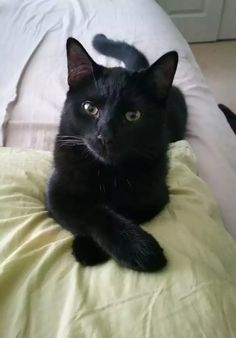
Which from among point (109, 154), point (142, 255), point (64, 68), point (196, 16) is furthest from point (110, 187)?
point (196, 16)

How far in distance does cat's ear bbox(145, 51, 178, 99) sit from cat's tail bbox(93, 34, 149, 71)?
1.63ft

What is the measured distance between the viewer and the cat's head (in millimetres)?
814

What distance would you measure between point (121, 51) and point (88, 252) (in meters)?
0.86

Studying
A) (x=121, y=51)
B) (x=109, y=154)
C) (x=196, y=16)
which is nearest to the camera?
(x=109, y=154)

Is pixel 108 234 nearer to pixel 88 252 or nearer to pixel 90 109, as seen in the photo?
pixel 88 252

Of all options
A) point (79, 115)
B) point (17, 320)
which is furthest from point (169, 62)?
point (17, 320)

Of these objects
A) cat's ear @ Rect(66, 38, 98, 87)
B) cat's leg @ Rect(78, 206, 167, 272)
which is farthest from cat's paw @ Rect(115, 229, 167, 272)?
cat's ear @ Rect(66, 38, 98, 87)

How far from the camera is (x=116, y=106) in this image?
0.82 m

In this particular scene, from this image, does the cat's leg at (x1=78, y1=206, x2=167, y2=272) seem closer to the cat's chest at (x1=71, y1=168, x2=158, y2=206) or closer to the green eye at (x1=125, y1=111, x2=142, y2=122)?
the cat's chest at (x1=71, y1=168, x2=158, y2=206)

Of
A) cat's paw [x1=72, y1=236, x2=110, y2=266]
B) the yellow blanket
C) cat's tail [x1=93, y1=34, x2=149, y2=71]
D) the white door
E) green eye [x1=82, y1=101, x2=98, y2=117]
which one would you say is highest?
green eye [x1=82, y1=101, x2=98, y2=117]

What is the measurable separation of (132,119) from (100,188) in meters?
0.16

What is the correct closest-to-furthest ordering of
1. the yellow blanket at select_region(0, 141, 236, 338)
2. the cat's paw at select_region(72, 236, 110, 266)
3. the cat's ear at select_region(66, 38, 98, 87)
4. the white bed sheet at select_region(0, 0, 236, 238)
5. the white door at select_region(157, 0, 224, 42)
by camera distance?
the yellow blanket at select_region(0, 141, 236, 338) → the cat's paw at select_region(72, 236, 110, 266) → the cat's ear at select_region(66, 38, 98, 87) → the white bed sheet at select_region(0, 0, 236, 238) → the white door at select_region(157, 0, 224, 42)

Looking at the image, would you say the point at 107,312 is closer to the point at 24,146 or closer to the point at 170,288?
the point at 170,288

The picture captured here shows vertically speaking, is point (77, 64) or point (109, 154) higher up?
point (77, 64)
